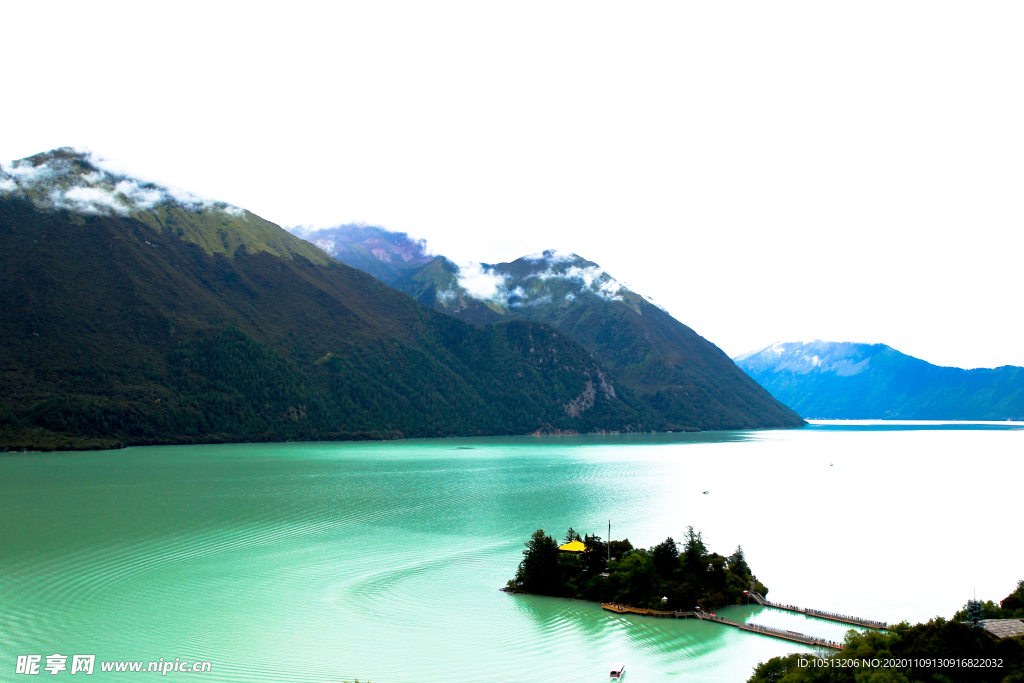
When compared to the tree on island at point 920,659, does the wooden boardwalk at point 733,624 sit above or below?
below

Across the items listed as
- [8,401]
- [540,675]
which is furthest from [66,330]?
[540,675]

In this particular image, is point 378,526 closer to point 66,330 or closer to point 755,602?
point 755,602

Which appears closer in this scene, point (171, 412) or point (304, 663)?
point (304, 663)

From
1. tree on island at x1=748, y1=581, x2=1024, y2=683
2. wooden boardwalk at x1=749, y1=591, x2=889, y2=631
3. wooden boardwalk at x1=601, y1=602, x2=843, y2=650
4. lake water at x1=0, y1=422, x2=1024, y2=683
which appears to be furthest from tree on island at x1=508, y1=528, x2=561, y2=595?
tree on island at x1=748, y1=581, x2=1024, y2=683

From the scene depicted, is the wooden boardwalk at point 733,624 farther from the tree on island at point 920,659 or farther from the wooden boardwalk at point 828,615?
the tree on island at point 920,659

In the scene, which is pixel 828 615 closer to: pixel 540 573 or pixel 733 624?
pixel 733 624

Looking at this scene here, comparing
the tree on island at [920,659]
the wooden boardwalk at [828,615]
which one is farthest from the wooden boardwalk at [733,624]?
the tree on island at [920,659]
